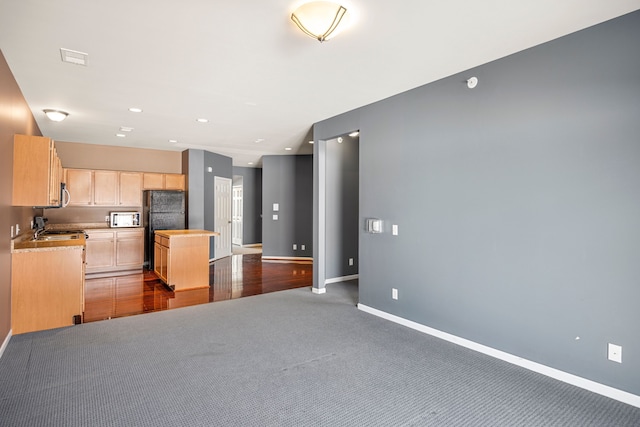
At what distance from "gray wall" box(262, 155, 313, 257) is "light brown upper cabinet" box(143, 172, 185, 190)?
2032mm

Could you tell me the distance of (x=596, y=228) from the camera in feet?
7.85

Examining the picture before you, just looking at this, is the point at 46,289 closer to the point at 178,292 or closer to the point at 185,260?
the point at 178,292

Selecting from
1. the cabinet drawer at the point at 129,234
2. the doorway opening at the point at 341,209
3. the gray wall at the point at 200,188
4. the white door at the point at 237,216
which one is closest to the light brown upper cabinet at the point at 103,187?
the cabinet drawer at the point at 129,234

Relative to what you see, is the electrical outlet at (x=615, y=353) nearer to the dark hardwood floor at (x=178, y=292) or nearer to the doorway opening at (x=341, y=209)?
the doorway opening at (x=341, y=209)

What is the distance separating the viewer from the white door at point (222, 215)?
8.29m

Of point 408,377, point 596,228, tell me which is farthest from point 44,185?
point 596,228

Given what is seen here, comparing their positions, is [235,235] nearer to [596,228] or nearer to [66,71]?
[66,71]

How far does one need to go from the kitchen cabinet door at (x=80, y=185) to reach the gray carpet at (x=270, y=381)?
380 centimetres

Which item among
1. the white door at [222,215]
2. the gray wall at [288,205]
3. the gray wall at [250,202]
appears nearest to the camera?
the white door at [222,215]

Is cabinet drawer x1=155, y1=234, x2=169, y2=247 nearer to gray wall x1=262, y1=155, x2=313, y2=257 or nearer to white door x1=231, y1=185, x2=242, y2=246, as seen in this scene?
gray wall x1=262, y1=155, x2=313, y2=257

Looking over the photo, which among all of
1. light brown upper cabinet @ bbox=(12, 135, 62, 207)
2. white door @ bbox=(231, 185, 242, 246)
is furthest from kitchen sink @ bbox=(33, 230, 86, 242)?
white door @ bbox=(231, 185, 242, 246)

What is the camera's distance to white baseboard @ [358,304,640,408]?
228cm

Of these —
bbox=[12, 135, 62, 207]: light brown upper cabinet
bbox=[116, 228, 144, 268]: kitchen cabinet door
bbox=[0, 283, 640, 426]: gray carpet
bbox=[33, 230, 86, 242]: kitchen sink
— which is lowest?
bbox=[0, 283, 640, 426]: gray carpet

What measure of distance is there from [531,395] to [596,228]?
1.28 metres
